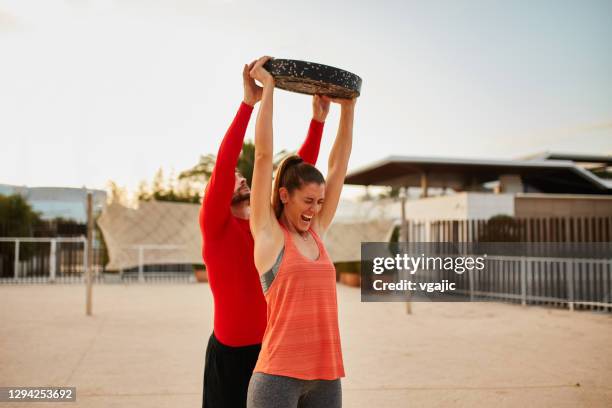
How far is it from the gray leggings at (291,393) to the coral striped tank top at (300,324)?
3cm

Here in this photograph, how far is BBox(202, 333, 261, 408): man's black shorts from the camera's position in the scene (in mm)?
2496

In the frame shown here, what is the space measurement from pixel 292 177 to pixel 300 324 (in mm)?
556

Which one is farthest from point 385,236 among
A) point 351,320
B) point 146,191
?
point 146,191

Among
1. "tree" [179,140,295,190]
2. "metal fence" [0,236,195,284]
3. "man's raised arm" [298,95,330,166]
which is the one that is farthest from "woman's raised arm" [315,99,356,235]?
"tree" [179,140,295,190]

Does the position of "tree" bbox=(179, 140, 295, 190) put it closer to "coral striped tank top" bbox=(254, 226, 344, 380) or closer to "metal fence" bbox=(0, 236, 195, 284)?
"metal fence" bbox=(0, 236, 195, 284)

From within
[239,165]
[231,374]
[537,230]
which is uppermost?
[239,165]

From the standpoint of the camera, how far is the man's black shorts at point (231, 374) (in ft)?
8.19

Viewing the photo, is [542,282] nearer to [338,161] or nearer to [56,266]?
[338,161]

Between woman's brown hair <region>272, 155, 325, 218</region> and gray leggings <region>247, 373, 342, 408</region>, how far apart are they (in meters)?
0.63

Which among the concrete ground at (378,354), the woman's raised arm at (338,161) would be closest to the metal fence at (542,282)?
the concrete ground at (378,354)

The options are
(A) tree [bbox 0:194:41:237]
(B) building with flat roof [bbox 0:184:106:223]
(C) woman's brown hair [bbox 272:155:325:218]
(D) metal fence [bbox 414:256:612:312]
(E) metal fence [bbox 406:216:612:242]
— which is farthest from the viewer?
(B) building with flat roof [bbox 0:184:106:223]

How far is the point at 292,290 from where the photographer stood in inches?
76.2

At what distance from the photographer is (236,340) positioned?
2.51 m

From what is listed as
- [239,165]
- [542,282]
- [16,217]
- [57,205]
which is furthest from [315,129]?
[57,205]
